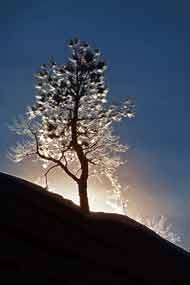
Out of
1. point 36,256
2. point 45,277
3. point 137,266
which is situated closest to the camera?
point 45,277

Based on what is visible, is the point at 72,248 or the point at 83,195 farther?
the point at 83,195

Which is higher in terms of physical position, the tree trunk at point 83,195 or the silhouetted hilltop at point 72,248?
the tree trunk at point 83,195

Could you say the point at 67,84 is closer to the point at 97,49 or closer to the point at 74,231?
the point at 97,49

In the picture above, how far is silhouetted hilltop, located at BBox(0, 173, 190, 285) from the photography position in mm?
26562

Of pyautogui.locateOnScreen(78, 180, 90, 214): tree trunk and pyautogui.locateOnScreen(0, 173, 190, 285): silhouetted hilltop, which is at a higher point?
pyautogui.locateOnScreen(78, 180, 90, 214): tree trunk

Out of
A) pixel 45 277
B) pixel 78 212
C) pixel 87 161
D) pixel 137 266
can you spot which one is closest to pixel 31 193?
pixel 78 212

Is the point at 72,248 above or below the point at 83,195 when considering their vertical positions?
below

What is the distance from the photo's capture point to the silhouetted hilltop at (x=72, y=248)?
26.6 m

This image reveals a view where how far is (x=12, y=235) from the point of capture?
95.9 feet

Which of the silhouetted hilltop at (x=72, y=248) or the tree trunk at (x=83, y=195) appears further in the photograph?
the tree trunk at (x=83, y=195)

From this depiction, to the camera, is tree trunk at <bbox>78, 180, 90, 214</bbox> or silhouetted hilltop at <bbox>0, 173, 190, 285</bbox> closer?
silhouetted hilltop at <bbox>0, 173, 190, 285</bbox>

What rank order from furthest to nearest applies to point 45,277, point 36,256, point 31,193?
point 31,193 < point 36,256 < point 45,277

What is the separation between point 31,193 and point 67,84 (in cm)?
1211

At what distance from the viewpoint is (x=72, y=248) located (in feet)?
101
